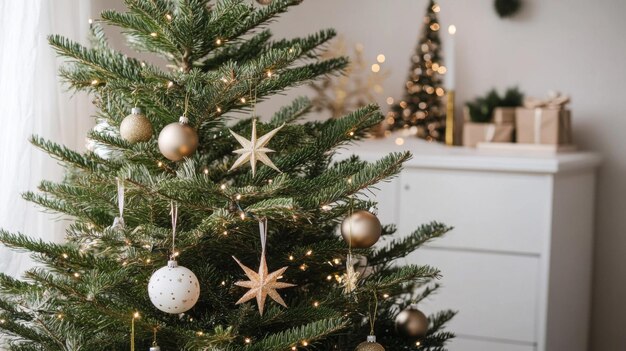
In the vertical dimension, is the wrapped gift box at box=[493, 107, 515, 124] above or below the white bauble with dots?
above

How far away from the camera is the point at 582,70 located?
9.20 feet

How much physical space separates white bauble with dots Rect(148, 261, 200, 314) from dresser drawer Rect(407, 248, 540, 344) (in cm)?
141

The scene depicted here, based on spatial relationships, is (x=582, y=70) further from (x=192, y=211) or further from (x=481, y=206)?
(x=192, y=211)

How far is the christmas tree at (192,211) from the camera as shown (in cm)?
109

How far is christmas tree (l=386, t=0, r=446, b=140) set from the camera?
284cm

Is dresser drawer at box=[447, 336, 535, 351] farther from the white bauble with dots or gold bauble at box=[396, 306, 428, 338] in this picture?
the white bauble with dots

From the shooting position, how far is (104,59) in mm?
1164

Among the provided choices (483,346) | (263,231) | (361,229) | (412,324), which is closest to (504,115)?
(483,346)

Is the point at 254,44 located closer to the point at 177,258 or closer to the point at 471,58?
the point at 177,258

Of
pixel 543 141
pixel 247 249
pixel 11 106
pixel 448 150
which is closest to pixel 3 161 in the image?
pixel 11 106

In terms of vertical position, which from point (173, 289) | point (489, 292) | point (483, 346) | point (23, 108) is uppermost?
point (23, 108)

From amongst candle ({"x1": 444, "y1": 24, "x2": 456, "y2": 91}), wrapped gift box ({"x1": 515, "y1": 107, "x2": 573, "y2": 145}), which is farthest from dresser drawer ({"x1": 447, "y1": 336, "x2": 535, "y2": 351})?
candle ({"x1": 444, "y1": 24, "x2": 456, "y2": 91})

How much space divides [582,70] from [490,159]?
69 cm

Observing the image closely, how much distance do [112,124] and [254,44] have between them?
28cm
